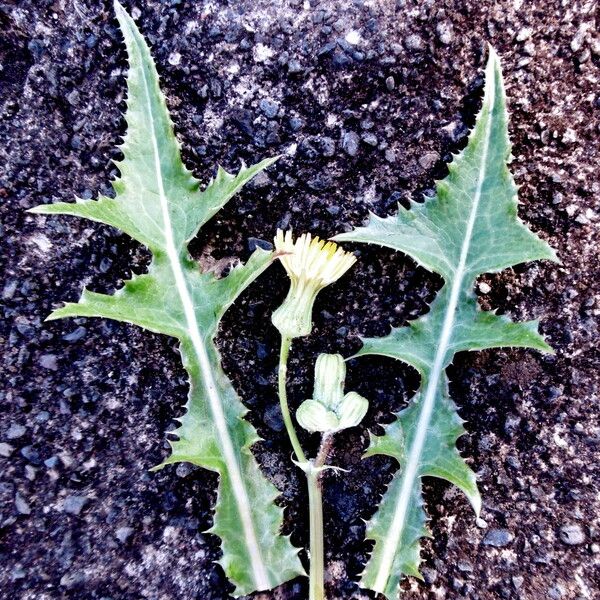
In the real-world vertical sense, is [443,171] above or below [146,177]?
below

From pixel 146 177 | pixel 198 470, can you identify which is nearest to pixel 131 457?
pixel 198 470

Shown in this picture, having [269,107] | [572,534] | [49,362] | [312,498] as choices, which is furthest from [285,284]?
[572,534]

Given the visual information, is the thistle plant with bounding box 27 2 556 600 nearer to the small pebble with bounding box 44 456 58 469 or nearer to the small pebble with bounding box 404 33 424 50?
the small pebble with bounding box 404 33 424 50

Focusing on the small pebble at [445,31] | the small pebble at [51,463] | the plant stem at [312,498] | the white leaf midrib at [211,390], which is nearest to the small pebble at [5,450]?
the small pebble at [51,463]

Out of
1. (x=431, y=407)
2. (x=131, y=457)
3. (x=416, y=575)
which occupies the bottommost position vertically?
(x=416, y=575)

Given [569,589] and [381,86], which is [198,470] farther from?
[381,86]

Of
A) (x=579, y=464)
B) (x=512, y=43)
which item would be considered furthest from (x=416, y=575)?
(x=512, y=43)

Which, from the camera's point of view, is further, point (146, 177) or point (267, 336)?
point (267, 336)

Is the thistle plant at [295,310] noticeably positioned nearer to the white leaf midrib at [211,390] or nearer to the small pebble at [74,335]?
the white leaf midrib at [211,390]
